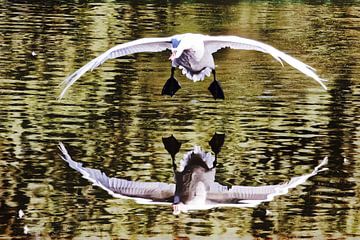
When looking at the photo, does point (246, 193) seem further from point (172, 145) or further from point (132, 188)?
point (172, 145)

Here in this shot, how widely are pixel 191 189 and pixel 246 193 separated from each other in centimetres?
54

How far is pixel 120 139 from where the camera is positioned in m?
13.5

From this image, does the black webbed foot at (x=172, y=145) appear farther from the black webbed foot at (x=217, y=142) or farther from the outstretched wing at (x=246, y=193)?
the outstretched wing at (x=246, y=193)

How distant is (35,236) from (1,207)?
105 centimetres

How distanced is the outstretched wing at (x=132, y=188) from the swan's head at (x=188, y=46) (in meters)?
2.48

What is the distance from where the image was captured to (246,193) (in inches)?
441

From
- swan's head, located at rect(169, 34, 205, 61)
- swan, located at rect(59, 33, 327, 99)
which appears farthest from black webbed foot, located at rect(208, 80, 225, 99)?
swan's head, located at rect(169, 34, 205, 61)

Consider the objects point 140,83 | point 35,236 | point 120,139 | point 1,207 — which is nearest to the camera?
point 35,236

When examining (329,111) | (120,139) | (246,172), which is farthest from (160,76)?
(246,172)

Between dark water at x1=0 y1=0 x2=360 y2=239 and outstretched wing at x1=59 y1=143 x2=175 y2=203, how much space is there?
146 mm

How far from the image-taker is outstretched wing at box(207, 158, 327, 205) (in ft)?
36.0

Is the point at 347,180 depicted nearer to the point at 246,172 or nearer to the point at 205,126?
the point at 246,172

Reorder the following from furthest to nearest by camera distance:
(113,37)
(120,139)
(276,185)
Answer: (113,37) → (120,139) → (276,185)

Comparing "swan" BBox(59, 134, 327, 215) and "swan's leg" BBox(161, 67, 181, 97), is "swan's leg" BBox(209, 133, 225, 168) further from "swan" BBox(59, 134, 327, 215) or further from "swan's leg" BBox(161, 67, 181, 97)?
"swan's leg" BBox(161, 67, 181, 97)
